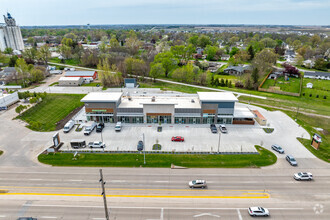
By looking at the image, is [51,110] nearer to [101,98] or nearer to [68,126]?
[68,126]

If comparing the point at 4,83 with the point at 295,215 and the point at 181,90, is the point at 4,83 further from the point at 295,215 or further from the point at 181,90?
the point at 295,215

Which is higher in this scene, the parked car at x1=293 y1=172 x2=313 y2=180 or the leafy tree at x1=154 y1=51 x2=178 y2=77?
the leafy tree at x1=154 y1=51 x2=178 y2=77

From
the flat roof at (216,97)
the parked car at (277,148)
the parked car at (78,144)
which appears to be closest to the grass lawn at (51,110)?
the parked car at (78,144)

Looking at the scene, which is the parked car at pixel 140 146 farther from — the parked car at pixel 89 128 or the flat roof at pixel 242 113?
the flat roof at pixel 242 113

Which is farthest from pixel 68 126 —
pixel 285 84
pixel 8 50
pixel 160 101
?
pixel 8 50

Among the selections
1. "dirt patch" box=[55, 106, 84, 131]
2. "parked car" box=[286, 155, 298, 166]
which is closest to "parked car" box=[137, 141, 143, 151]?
"dirt patch" box=[55, 106, 84, 131]

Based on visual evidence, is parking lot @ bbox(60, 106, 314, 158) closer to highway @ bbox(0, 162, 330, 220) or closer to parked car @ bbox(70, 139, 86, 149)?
parked car @ bbox(70, 139, 86, 149)
